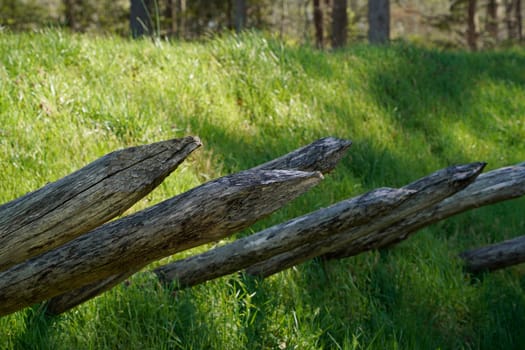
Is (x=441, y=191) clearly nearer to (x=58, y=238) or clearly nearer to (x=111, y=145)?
(x=58, y=238)

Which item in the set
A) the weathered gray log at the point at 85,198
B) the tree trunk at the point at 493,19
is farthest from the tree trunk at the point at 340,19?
the weathered gray log at the point at 85,198

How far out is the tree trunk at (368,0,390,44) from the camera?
12.4 meters

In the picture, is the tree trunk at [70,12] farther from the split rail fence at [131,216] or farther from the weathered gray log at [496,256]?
the split rail fence at [131,216]

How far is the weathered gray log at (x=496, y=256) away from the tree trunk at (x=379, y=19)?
8188 mm

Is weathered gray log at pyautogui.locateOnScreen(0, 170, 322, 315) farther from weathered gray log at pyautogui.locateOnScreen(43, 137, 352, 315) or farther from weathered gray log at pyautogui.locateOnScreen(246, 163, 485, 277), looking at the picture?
weathered gray log at pyautogui.locateOnScreen(246, 163, 485, 277)

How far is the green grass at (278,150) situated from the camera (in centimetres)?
356

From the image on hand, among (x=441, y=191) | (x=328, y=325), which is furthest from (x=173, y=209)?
(x=328, y=325)

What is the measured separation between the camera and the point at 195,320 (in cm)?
347

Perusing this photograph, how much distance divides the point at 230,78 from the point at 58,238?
442 centimetres

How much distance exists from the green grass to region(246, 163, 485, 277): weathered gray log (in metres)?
0.18

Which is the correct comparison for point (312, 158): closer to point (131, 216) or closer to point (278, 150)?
point (131, 216)

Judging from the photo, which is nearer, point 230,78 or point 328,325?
point 328,325

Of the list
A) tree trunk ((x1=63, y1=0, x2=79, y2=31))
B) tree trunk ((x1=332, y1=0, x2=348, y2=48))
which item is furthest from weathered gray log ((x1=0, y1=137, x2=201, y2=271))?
tree trunk ((x1=63, y1=0, x2=79, y2=31))

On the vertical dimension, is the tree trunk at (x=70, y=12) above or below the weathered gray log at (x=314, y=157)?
above
